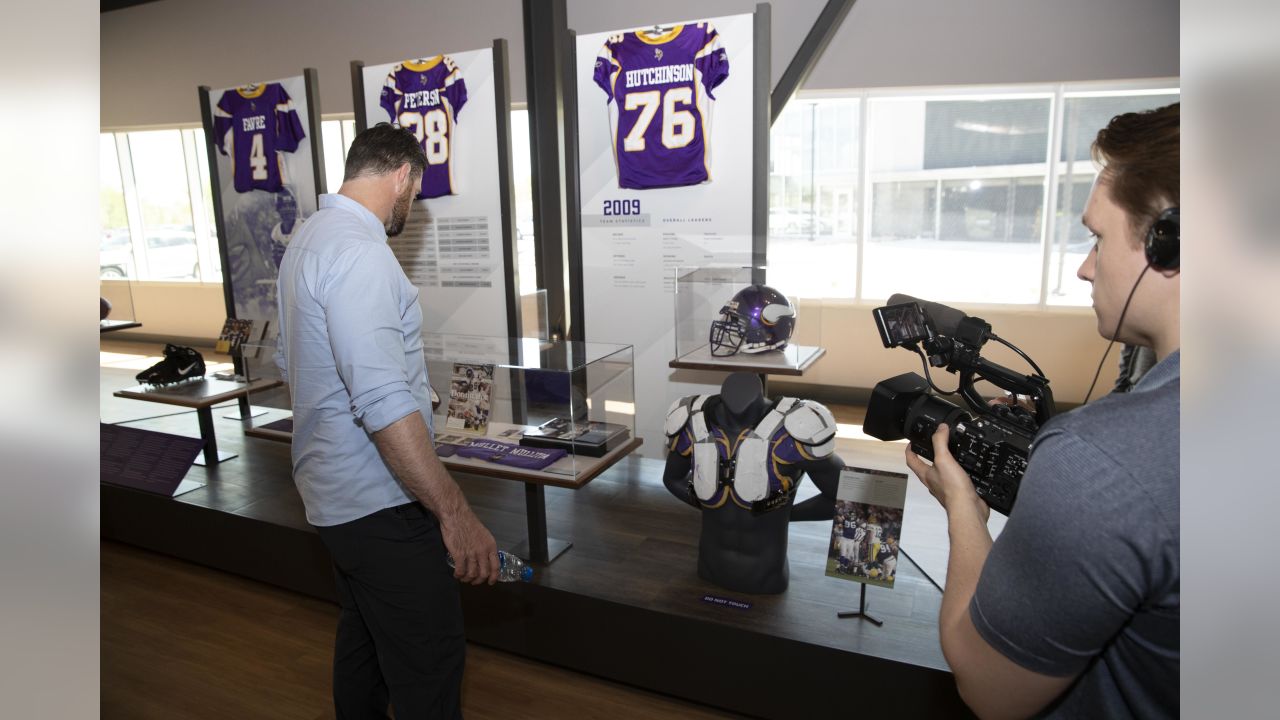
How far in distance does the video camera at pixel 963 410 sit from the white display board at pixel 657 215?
2288mm

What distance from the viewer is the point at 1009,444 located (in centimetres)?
126

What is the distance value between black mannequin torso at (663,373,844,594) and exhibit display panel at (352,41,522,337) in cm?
203

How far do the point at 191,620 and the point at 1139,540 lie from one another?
360cm

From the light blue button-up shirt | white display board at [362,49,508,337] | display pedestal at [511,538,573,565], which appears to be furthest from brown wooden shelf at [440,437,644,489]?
white display board at [362,49,508,337]

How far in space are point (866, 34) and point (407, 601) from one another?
211 inches

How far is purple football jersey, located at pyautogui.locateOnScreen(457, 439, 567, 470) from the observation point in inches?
109

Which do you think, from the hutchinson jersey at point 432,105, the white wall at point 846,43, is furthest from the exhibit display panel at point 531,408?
the hutchinson jersey at point 432,105

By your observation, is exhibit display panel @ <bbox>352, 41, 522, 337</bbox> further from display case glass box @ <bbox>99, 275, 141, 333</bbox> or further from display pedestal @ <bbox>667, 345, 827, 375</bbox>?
display case glass box @ <bbox>99, 275, 141, 333</bbox>

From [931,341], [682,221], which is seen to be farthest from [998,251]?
[931,341]

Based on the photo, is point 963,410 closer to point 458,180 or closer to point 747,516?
point 747,516

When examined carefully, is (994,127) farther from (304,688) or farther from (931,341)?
(304,688)

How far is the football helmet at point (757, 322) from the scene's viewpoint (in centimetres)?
356
